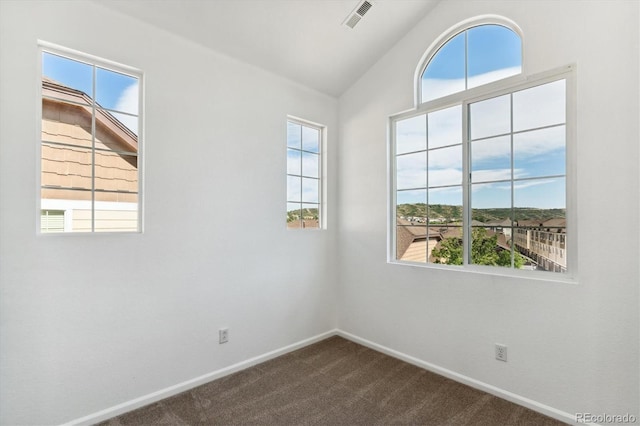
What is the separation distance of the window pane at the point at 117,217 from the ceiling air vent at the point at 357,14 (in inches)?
89.3

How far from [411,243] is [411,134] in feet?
3.51

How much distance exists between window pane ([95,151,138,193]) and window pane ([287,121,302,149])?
1.50 m

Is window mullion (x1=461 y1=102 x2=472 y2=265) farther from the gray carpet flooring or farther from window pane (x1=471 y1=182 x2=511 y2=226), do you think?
the gray carpet flooring

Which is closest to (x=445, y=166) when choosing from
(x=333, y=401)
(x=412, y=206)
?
(x=412, y=206)

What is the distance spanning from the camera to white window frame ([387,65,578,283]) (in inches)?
86.5

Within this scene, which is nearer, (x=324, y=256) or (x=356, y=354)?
(x=356, y=354)

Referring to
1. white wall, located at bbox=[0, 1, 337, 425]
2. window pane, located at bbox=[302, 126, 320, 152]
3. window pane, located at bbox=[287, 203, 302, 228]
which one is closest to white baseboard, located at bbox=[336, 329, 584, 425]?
white wall, located at bbox=[0, 1, 337, 425]

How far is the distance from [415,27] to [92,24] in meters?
Result: 2.62

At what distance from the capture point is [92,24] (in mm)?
2111

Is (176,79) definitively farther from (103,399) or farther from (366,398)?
(366,398)

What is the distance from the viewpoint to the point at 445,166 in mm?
2885

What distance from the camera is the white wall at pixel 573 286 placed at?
1.97 meters

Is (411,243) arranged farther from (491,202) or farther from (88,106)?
(88,106)

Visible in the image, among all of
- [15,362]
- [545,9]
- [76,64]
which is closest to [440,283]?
[545,9]
